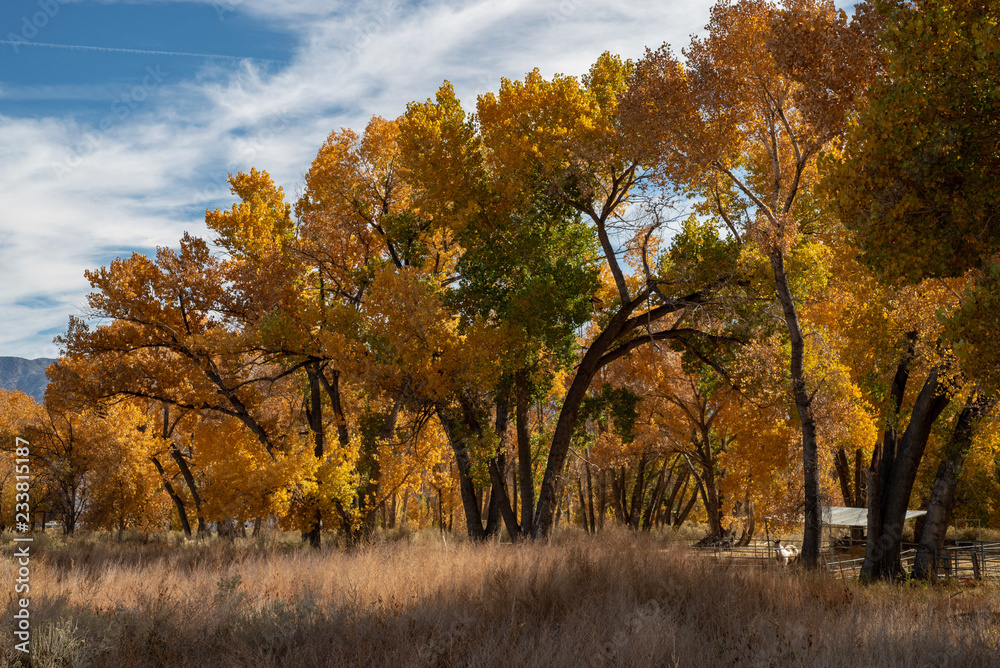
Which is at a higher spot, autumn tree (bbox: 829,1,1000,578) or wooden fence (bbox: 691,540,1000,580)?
autumn tree (bbox: 829,1,1000,578)

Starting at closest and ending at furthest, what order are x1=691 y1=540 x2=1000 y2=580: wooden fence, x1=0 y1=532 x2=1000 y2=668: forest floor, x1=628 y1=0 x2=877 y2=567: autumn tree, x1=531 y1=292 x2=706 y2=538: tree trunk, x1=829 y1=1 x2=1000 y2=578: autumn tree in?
x1=0 y1=532 x2=1000 y2=668: forest floor
x1=829 y1=1 x2=1000 y2=578: autumn tree
x1=628 y1=0 x2=877 y2=567: autumn tree
x1=531 y1=292 x2=706 y2=538: tree trunk
x1=691 y1=540 x2=1000 y2=580: wooden fence

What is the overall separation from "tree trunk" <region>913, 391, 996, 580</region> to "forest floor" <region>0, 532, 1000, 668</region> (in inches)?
224

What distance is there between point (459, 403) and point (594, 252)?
16.6 feet

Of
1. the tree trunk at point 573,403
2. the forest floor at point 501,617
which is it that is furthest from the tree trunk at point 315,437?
the forest floor at point 501,617

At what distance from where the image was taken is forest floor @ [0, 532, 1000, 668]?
5.52 m

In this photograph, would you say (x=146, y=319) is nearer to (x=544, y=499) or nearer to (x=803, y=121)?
(x=544, y=499)

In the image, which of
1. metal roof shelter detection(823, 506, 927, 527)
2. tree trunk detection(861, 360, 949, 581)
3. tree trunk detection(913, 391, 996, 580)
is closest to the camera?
tree trunk detection(861, 360, 949, 581)

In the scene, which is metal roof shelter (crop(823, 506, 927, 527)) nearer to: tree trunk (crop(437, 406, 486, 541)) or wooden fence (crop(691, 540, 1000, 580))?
wooden fence (crop(691, 540, 1000, 580))

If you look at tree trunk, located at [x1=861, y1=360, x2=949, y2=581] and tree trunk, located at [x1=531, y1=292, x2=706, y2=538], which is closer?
tree trunk, located at [x1=861, y1=360, x2=949, y2=581]

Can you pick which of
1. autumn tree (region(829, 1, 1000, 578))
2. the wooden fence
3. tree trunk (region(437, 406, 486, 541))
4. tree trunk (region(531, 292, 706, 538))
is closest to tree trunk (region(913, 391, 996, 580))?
the wooden fence

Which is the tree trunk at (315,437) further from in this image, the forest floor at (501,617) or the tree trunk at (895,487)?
the tree trunk at (895,487)

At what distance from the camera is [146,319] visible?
18.6 m

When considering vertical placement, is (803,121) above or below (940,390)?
above

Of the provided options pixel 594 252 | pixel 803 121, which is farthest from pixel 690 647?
pixel 594 252
